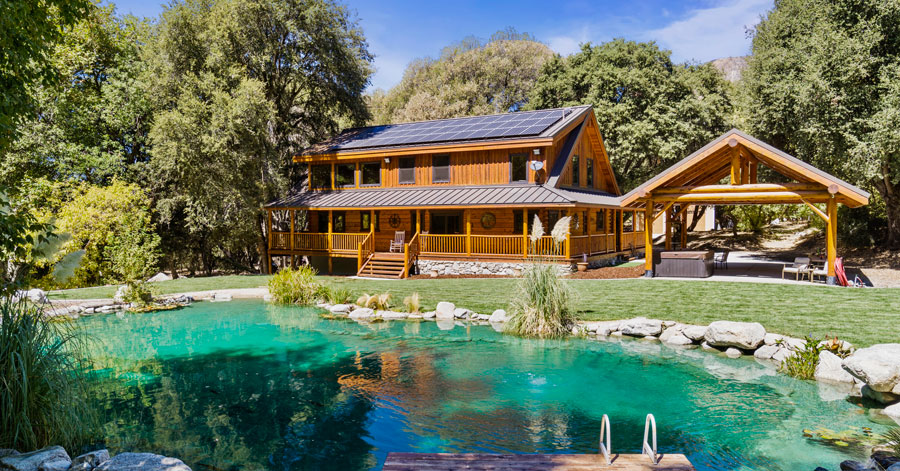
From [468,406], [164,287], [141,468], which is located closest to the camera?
[141,468]

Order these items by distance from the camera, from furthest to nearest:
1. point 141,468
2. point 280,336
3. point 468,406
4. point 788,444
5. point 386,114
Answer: point 386,114, point 280,336, point 468,406, point 788,444, point 141,468

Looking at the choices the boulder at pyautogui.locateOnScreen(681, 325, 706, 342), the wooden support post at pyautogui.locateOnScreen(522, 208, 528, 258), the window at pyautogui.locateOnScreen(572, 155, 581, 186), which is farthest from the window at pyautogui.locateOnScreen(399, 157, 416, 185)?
the boulder at pyautogui.locateOnScreen(681, 325, 706, 342)

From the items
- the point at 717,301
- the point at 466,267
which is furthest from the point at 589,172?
the point at 717,301

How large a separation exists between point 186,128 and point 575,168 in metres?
17.4

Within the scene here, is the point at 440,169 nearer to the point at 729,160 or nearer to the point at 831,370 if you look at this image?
the point at 729,160

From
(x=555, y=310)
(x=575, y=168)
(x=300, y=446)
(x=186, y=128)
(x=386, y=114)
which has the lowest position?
(x=300, y=446)

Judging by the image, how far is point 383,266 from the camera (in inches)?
893

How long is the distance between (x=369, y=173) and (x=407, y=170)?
238cm

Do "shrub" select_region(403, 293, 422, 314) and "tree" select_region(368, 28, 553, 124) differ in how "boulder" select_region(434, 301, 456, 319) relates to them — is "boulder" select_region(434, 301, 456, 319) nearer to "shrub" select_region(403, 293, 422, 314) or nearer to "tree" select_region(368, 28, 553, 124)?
"shrub" select_region(403, 293, 422, 314)

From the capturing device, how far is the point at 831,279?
603 inches

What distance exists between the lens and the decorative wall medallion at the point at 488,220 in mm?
23375

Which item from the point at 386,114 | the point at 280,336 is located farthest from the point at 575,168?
the point at 386,114

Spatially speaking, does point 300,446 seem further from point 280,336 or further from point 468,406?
point 280,336

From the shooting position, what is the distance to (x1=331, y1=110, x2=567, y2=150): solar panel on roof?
23.2m
